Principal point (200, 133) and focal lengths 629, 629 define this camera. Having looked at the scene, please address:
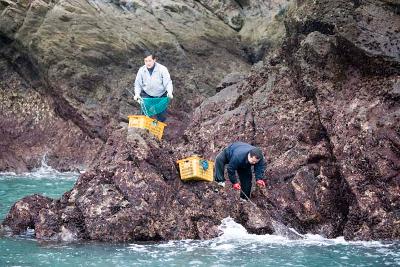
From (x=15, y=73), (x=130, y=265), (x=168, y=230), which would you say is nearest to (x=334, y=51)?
(x=168, y=230)

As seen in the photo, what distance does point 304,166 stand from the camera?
12.1 meters

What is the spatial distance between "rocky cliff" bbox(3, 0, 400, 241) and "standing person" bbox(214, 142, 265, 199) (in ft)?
0.86

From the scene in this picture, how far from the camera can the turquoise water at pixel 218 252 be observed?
31.5ft

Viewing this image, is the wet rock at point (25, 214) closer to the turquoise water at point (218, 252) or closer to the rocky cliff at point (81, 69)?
the turquoise water at point (218, 252)

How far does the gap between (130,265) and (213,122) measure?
6.75 m

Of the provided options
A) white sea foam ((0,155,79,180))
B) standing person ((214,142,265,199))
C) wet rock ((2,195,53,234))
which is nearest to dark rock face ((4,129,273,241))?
wet rock ((2,195,53,234))

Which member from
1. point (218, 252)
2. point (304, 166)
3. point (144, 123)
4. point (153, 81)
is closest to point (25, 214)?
point (144, 123)

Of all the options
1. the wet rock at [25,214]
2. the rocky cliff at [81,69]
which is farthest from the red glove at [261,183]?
the rocky cliff at [81,69]

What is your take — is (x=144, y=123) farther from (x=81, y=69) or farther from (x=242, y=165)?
(x=81, y=69)

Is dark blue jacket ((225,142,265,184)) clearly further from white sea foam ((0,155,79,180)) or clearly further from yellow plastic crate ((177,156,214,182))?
white sea foam ((0,155,79,180))

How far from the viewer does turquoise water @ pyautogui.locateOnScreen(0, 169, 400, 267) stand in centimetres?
961

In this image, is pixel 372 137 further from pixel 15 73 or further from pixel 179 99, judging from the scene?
pixel 15 73

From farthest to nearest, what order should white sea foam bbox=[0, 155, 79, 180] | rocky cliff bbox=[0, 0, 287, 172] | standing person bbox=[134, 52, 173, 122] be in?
rocky cliff bbox=[0, 0, 287, 172] < white sea foam bbox=[0, 155, 79, 180] < standing person bbox=[134, 52, 173, 122]

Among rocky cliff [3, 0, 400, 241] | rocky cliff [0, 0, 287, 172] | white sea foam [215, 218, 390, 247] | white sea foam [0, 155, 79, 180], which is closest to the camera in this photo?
white sea foam [215, 218, 390, 247]
